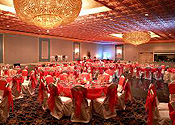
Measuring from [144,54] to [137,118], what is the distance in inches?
695

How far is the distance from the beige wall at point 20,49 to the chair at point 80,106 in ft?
32.6

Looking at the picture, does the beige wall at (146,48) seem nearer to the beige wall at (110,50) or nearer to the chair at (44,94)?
the beige wall at (110,50)

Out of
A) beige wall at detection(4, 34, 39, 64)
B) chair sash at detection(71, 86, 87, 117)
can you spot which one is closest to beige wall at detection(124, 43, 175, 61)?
beige wall at detection(4, 34, 39, 64)

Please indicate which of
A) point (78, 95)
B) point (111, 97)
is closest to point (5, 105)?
point (78, 95)

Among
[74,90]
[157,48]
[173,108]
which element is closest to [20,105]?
[74,90]

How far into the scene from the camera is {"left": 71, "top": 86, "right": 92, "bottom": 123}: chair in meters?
3.80

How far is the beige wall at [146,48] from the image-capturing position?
18483 mm

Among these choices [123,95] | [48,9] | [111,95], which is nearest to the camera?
[48,9]

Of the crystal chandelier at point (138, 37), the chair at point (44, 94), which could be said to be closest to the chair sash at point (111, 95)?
the chair at point (44, 94)

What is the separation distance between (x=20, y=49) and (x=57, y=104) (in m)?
10.2

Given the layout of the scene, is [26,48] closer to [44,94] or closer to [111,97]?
[44,94]

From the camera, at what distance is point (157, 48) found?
1923 cm

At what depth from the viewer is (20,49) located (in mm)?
12867

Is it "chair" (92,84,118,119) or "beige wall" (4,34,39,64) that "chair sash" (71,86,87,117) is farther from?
"beige wall" (4,34,39,64)
